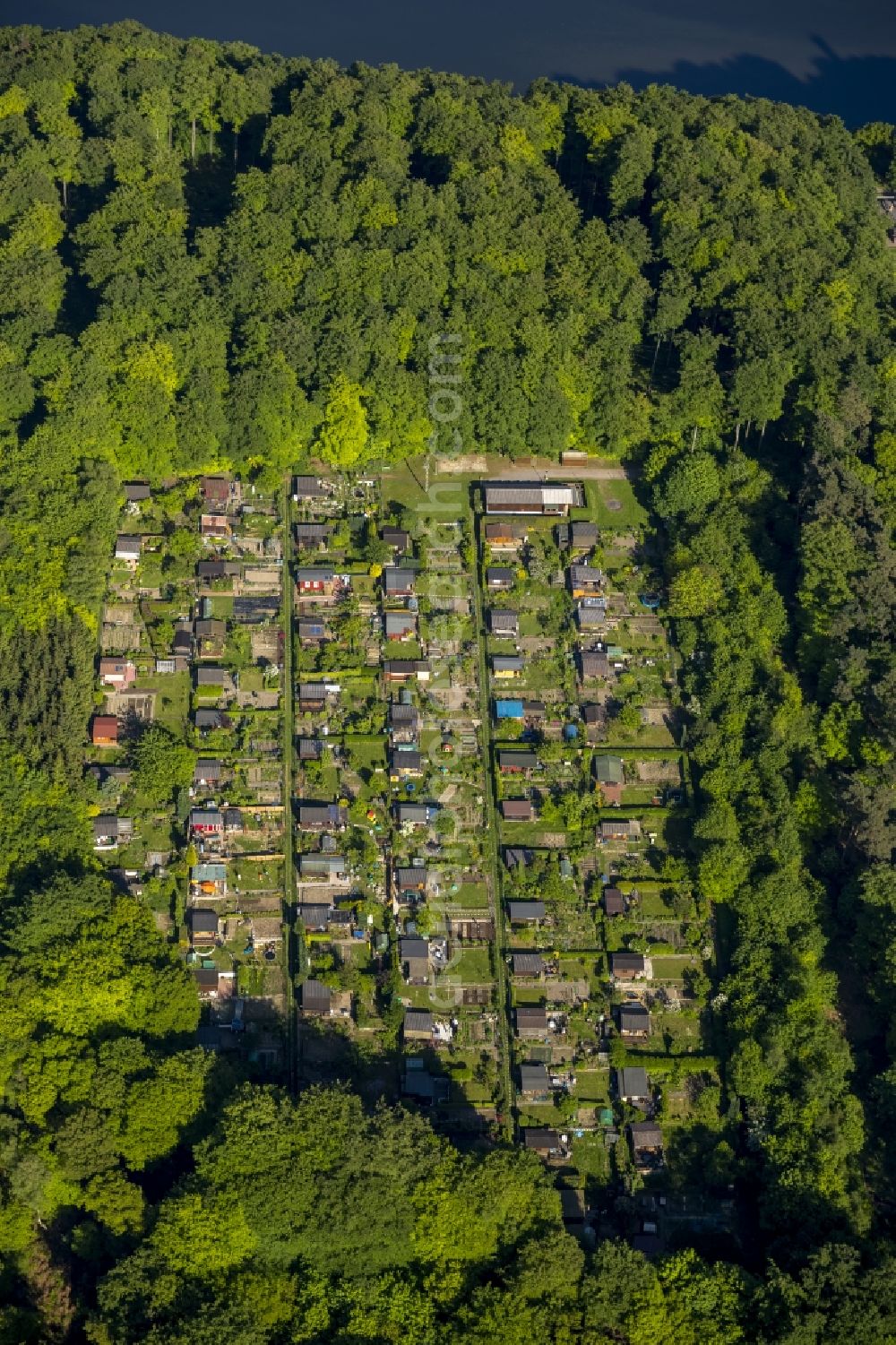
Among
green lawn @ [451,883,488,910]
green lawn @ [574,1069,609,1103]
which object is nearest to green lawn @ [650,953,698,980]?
green lawn @ [574,1069,609,1103]

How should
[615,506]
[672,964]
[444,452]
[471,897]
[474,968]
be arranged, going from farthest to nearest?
[444,452], [615,506], [471,897], [672,964], [474,968]

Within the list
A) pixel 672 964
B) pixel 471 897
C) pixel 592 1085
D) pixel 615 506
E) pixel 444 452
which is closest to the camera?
pixel 592 1085

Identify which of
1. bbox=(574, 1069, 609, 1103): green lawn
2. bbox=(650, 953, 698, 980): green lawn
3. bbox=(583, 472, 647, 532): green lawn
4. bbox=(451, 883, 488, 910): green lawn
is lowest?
bbox=(574, 1069, 609, 1103): green lawn

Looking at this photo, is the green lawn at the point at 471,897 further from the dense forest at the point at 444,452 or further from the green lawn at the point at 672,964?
the dense forest at the point at 444,452

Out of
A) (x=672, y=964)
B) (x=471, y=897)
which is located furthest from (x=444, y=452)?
(x=672, y=964)

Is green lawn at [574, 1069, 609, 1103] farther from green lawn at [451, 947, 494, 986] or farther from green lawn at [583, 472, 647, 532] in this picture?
green lawn at [583, 472, 647, 532]

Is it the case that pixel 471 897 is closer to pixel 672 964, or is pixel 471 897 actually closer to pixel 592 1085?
pixel 672 964

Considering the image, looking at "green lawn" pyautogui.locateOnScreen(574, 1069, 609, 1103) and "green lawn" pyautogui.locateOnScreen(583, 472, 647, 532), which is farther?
"green lawn" pyautogui.locateOnScreen(583, 472, 647, 532)

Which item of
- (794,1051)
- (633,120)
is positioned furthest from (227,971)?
(633,120)
